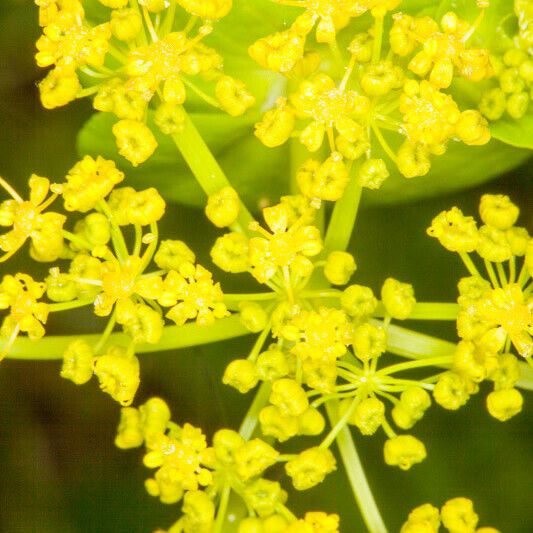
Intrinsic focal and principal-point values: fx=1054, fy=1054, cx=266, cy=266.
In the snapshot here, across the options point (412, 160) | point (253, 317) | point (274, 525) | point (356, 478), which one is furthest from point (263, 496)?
point (412, 160)

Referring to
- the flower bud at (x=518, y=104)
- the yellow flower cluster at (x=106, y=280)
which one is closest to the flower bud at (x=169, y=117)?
the yellow flower cluster at (x=106, y=280)

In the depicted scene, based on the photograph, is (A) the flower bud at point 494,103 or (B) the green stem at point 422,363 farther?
(A) the flower bud at point 494,103

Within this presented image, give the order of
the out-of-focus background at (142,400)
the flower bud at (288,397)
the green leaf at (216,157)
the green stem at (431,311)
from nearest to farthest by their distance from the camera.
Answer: the flower bud at (288,397), the green stem at (431,311), the green leaf at (216,157), the out-of-focus background at (142,400)

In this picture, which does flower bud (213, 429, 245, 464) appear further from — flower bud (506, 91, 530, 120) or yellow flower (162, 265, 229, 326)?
flower bud (506, 91, 530, 120)

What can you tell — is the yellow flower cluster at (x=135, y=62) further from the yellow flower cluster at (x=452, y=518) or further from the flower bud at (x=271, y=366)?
the yellow flower cluster at (x=452, y=518)

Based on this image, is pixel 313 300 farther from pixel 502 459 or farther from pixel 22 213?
pixel 502 459

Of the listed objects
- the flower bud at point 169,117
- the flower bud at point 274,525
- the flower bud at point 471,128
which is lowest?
the flower bud at point 274,525

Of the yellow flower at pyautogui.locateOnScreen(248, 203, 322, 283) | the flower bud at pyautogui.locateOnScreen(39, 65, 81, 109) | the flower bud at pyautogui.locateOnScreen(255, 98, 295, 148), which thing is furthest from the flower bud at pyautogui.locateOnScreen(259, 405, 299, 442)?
the flower bud at pyautogui.locateOnScreen(39, 65, 81, 109)
